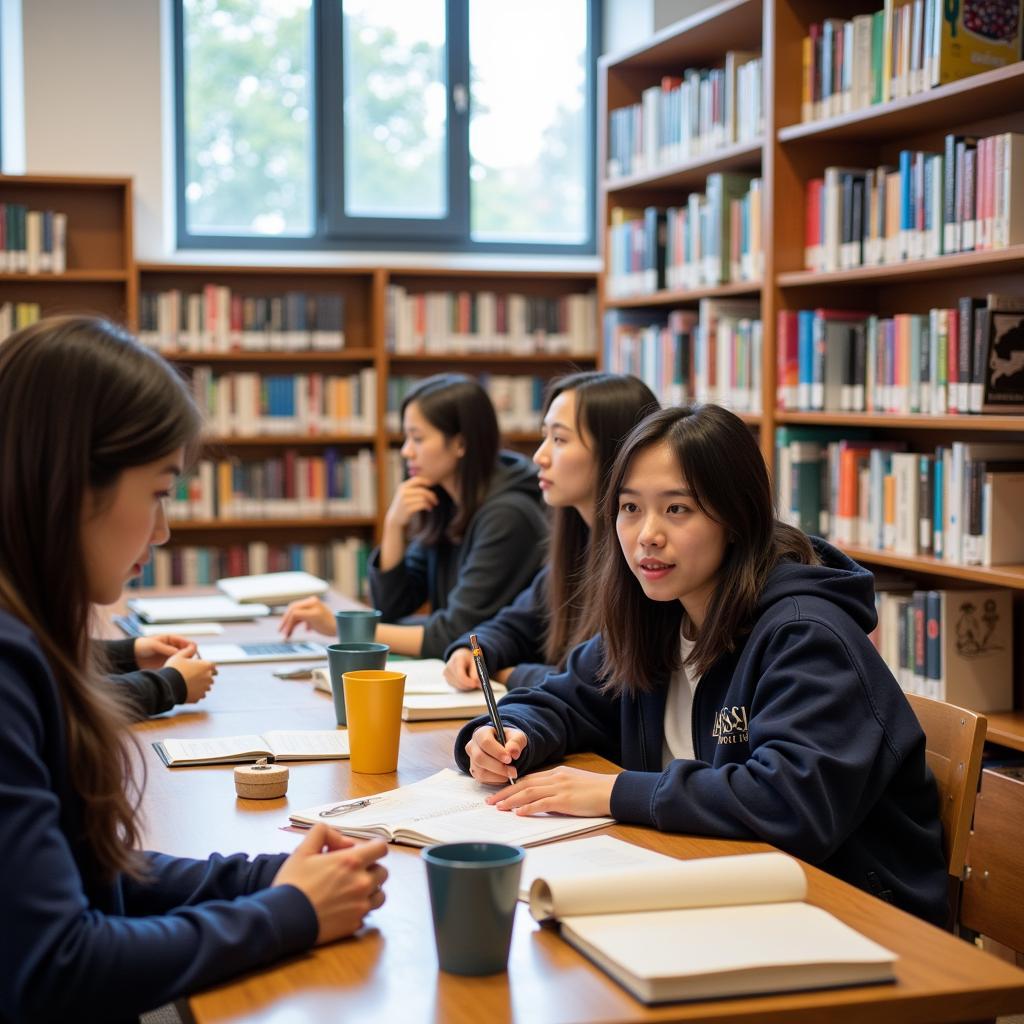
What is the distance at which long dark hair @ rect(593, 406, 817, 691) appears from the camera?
62.6 inches

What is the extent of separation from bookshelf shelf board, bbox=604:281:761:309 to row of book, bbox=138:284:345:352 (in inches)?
46.7

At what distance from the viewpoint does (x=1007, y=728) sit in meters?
2.87

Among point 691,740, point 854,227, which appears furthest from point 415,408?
point 691,740

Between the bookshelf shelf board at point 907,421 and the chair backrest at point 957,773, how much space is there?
4.23 ft

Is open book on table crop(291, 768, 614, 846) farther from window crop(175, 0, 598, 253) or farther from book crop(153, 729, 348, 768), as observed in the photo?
Answer: window crop(175, 0, 598, 253)

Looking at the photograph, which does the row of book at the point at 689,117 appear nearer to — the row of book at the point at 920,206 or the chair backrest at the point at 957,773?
the row of book at the point at 920,206

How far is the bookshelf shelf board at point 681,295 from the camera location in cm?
377

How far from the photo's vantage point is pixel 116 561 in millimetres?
1065

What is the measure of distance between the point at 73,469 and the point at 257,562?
4.18 meters

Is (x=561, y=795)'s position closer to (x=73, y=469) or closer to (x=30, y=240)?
(x=73, y=469)

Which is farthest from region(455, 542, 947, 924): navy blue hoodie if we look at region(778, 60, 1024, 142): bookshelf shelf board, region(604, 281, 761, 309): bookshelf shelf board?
region(604, 281, 761, 309): bookshelf shelf board

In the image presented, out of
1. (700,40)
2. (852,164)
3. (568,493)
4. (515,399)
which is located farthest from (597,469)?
(515,399)

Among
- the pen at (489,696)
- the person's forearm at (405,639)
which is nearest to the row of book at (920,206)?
the person's forearm at (405,639)

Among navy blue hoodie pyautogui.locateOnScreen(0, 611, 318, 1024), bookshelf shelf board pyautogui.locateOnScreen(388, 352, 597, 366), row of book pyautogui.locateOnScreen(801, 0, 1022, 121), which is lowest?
navy blue hoodie pyautogui.locateOnScreen(0, 611, 318, 1024)
